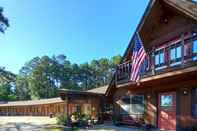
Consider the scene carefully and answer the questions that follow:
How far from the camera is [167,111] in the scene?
52.6ft

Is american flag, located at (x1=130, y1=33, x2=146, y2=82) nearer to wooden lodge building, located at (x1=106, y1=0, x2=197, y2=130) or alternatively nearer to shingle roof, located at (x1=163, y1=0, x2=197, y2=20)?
wooden lodge building, located at (x1=106, y1=0, x2=197, y2=130)

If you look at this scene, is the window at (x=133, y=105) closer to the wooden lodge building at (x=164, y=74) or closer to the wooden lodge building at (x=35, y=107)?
the wooden lodge building at (x=164, y=74)

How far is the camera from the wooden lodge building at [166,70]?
43.6 ft

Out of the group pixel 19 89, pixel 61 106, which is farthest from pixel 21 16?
pixel 19 89

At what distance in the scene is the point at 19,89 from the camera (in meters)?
79.2

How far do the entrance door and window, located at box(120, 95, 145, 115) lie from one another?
2255mm

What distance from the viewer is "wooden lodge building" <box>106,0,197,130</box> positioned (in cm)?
1330

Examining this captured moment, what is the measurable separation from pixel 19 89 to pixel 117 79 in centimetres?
6406

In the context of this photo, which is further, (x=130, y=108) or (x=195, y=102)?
(x=130, y=108)

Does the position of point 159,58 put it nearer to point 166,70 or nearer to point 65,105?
point 166,70

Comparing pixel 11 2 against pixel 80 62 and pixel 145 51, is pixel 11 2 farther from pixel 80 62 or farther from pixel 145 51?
pixel 80 62

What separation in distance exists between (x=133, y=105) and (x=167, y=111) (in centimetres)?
433

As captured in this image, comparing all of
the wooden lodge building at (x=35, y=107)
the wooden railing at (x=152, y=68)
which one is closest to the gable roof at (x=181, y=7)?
the wooden railing at (x=152, y=68)

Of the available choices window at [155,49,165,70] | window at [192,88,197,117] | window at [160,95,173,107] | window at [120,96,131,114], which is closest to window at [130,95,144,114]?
window at [120,96,131,114]
